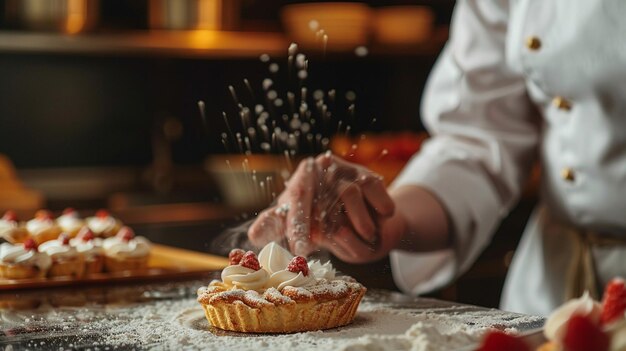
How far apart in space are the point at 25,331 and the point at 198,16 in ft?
11.0

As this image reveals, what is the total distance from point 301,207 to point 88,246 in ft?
1.95

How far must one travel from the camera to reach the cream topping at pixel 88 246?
1.84 m

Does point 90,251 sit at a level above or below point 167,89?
above

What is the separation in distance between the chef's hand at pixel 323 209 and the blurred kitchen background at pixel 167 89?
2.37 meters

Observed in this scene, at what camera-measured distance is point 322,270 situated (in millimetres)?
1421

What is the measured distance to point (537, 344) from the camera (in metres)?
0.95

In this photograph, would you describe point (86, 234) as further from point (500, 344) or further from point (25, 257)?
point (500, 344)

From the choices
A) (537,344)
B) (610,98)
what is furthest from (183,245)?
(537,344)

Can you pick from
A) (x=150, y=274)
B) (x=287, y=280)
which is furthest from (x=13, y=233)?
(x=287, y=280)

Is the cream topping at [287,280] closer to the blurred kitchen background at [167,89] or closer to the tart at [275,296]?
the tart at [275,296]

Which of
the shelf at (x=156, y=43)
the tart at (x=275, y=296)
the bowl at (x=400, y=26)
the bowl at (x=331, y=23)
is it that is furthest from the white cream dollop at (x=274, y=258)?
the bowl at (x=400, y=26)

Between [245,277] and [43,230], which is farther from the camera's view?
[43,230]

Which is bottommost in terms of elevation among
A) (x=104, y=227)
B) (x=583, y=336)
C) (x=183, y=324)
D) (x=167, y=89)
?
(x=167, y=89)

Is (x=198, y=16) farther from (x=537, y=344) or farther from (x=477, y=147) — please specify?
(x=537, y=344)
